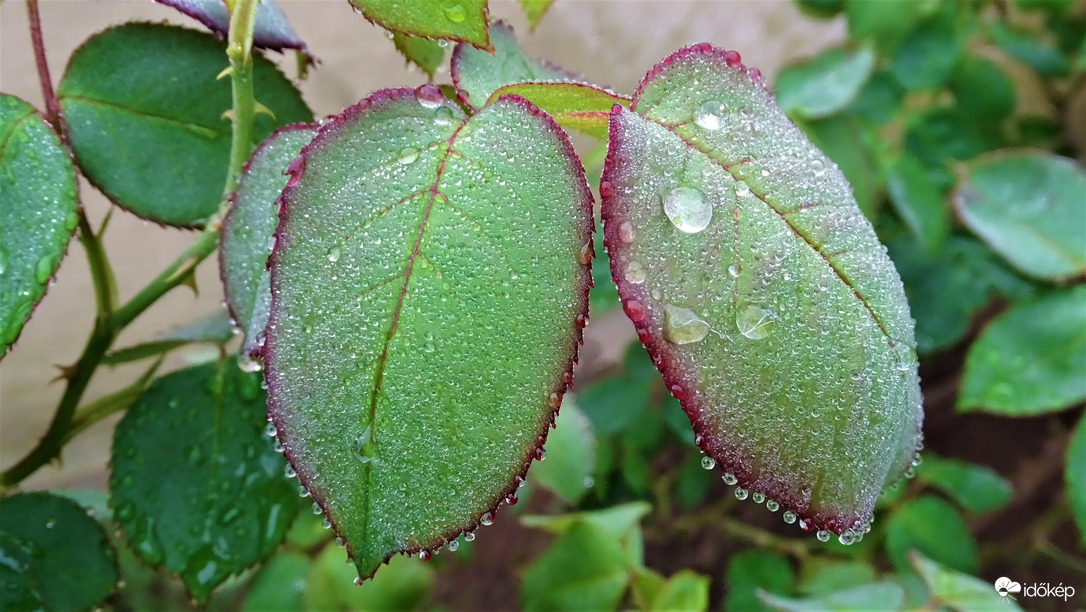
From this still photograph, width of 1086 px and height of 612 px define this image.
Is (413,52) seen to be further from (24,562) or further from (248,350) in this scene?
(24,562)

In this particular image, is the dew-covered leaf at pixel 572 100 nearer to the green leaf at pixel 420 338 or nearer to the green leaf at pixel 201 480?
the green leaf at pixel 420 338

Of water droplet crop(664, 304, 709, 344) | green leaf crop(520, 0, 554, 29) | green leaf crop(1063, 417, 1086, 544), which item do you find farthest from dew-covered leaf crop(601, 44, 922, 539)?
green leaf crop(1063, 417, 1086, 544)

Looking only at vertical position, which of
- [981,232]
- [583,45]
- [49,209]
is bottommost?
[981,232]

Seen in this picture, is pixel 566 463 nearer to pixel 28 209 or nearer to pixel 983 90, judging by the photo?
pixel 28 209

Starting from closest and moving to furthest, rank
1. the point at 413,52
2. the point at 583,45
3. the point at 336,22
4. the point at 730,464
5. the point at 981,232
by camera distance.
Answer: the point at 730,464 < the point at 413,52 < the point at 981,232 < the point at 336,22 < the point at 583,45

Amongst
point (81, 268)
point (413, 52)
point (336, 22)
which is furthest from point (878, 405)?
point (81, 268)

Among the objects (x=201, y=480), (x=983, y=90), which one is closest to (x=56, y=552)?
(x=201, y=480)

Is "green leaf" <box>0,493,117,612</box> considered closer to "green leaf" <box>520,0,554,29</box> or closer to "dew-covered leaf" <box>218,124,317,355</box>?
"dew-covered leaf" <box>218,124,317,355</box>
